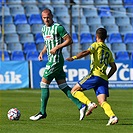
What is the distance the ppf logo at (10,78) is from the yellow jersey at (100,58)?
14274 mm

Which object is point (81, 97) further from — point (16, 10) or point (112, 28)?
point (112, 28)

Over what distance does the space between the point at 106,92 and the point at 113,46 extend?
1894 cm

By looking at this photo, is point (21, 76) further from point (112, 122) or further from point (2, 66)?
point (112, 122)

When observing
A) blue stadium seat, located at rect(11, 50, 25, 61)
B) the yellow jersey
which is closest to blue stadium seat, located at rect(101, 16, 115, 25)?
blue stadium seat, located at rect(11, 50, 25, 61)

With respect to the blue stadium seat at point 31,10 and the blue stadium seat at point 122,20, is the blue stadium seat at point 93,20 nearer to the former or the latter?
the blue stadium seat at point 122,20

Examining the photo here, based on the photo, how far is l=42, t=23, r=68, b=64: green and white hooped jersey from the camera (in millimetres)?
10688

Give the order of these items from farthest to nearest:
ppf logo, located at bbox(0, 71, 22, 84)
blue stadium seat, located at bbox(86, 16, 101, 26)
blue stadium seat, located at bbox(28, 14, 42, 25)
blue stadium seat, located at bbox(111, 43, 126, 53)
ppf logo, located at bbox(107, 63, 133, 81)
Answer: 1. blue stadium seat, located at bbox(86, 16, 101, 26)
2. blue stadium seat, located at bbox(28, 14, 42, 25)
3. blue stadium seat, located at bbox(111, 43, 126, 53)
4. ppf logo, located at bbox(107, 63, 133, 81)
5. ppf logo, located at bbox(0, 71, 22, 84)

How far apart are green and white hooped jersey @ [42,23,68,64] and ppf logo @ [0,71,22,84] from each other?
43.9 feet

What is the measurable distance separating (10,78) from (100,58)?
47.5 ft

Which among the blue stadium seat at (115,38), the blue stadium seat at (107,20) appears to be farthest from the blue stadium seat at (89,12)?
the blue stadium seat at (115,38)

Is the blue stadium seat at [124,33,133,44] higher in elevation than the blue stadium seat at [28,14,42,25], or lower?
lower

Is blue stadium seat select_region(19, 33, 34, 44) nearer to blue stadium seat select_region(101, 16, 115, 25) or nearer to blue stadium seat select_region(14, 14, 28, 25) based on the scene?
blue stadium seat select_region(14, 14, 28, 25)

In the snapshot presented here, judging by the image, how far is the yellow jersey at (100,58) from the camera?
32.2 ft

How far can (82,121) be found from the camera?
10.6 m
